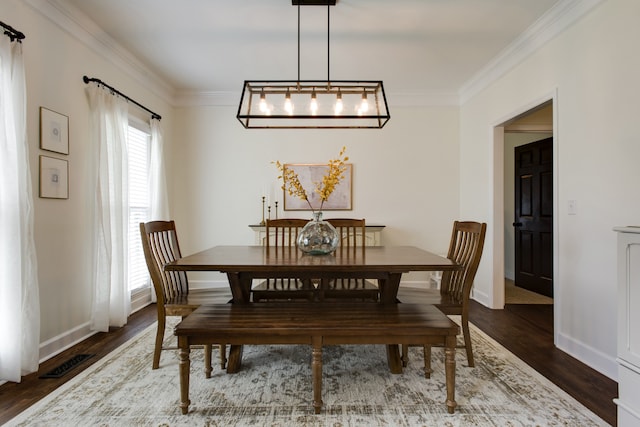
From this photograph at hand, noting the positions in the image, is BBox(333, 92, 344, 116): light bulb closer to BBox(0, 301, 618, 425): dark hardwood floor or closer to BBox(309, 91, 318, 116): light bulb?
BBox(309, 91, 318, 116): light bulb

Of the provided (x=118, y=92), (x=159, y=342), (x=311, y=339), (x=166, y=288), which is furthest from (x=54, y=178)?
(x=311, y=339)

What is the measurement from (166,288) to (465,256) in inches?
83.2

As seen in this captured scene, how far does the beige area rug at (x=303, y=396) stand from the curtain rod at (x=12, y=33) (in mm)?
2198

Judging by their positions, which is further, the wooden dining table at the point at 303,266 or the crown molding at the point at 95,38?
the crown molding at the point at 95,38

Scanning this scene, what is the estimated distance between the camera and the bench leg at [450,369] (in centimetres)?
177

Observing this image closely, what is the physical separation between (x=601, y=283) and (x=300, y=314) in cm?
206

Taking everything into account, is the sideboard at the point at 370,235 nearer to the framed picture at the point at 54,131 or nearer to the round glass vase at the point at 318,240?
the round glass vase at the point at 318,240

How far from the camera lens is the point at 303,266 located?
1.98 metres

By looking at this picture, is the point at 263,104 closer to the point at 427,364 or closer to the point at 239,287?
the point at 239,287

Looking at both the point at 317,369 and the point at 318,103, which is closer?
the point at 317,369

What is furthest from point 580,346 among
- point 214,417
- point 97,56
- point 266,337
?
point 97,56

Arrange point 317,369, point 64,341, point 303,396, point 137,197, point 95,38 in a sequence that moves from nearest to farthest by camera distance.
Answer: point 317,369 < point 303,396 < point 64,341 < point 95,38 < point 137,197

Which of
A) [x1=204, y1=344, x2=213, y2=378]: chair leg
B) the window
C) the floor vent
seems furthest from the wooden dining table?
the window

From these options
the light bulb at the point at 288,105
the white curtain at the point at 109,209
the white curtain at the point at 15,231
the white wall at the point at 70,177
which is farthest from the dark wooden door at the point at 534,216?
the white curtain at the point at 15,231
